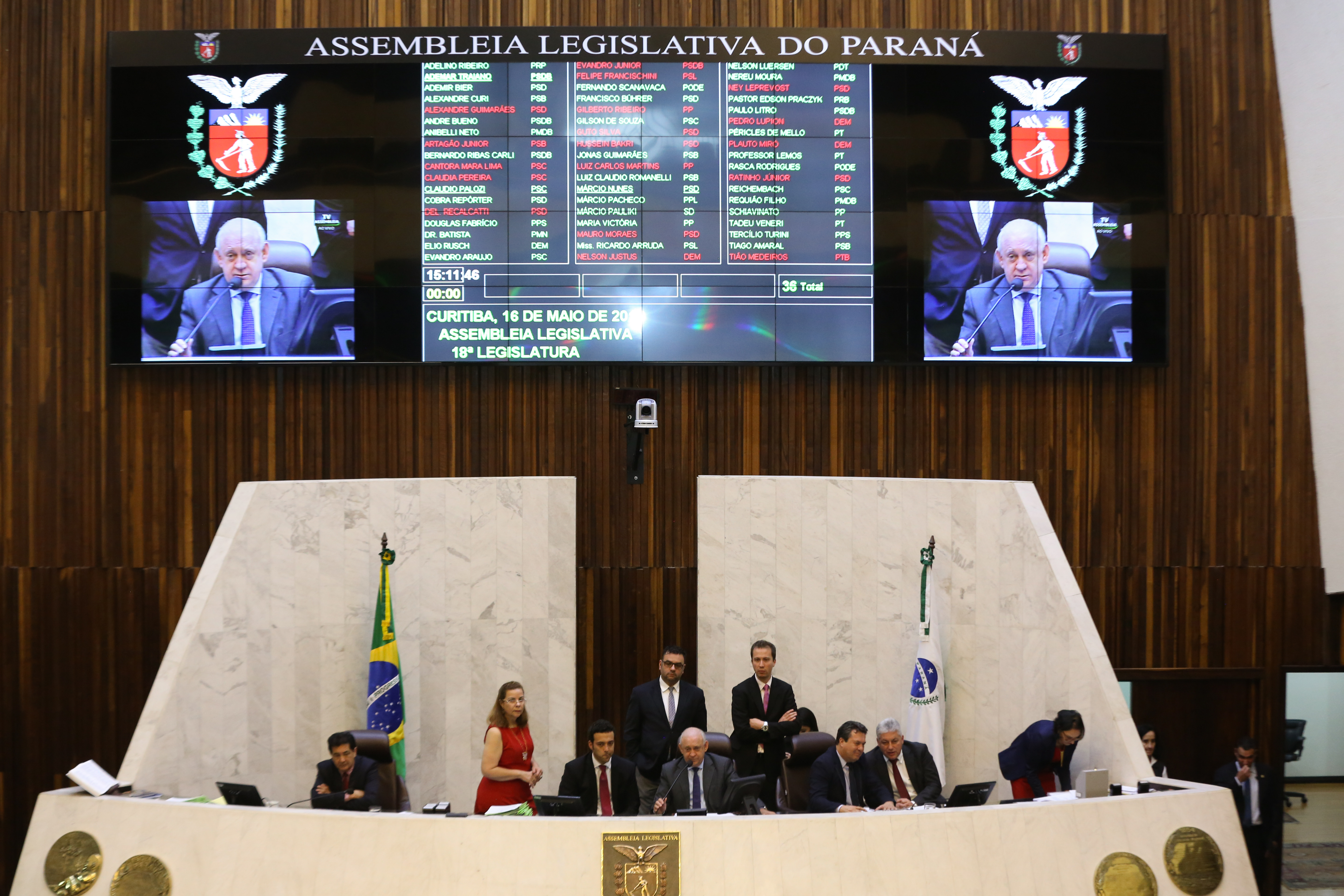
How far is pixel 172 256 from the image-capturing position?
784 centimetres

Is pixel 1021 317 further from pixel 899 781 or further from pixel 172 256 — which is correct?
pixel 172 256

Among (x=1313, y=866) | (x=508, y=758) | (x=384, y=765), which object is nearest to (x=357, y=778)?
(x=384, y=765)

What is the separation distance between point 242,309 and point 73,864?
4.04 metres

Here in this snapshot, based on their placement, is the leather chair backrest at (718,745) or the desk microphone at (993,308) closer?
the leather chair backrest at (718,745)

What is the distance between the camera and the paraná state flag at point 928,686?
676 centimetres

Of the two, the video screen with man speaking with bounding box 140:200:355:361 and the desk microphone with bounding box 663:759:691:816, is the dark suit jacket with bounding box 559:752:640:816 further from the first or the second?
the video screen with man speaking with bounding box 140:200:355:361

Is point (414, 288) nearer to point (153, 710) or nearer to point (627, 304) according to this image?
point (627, 304)

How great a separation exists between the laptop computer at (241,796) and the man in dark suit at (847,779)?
2.57m

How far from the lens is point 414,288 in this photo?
7.87m

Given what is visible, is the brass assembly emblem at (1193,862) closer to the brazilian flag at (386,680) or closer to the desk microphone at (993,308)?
the desk microphone at (993,308)

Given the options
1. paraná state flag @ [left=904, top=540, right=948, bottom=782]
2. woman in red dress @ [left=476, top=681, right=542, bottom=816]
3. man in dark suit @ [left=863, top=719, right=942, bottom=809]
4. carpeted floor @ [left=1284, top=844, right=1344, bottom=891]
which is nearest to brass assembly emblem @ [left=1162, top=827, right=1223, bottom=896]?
man in dark suit @ [left=863, top=719, right=942, bottom=809]

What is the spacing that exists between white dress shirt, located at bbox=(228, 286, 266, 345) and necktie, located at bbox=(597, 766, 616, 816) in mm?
4005

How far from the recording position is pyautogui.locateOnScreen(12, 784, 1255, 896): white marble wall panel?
4594 mm

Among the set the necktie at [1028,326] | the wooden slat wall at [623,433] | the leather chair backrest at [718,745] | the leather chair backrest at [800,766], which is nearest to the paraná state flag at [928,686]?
the leather chair backrest at [800,766]
